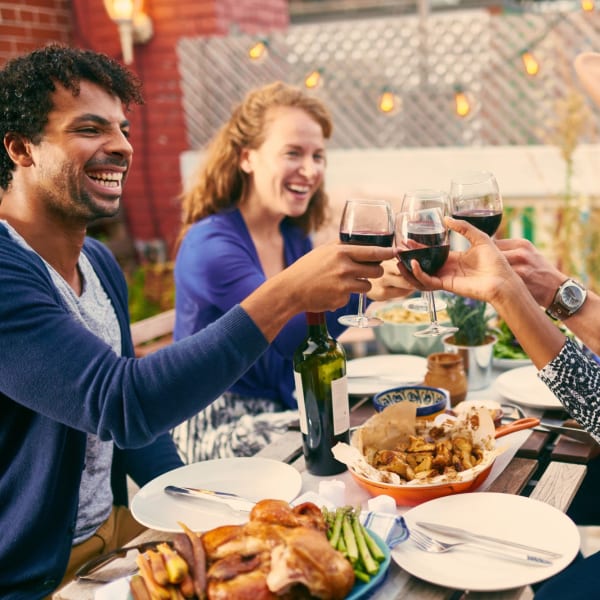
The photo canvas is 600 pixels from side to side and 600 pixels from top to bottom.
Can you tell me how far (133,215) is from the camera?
19.6ft

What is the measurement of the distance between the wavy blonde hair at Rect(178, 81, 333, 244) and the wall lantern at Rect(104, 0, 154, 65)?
9.38 feet

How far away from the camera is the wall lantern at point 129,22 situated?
16.9 ft

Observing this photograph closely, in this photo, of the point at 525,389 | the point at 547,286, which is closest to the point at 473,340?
the point at 525,389

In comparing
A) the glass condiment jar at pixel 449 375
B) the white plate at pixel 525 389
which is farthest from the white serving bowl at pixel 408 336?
the glass condiment jar at pixel 449 375

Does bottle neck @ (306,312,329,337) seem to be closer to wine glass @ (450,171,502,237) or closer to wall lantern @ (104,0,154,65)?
wine glass @ (450,171,502,237)

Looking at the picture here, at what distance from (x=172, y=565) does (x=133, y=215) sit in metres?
5.17

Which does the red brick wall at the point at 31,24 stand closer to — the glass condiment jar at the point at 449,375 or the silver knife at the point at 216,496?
the glass condiment jar at the point at 449,375

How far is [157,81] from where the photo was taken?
5.87m

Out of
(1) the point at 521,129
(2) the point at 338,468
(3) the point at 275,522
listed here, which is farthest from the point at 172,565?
(1) the point at 521,129

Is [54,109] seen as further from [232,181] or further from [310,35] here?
[310,35]

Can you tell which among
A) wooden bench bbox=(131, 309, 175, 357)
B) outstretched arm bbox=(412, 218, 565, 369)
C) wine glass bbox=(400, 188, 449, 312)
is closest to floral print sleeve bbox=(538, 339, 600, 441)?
outstretched arm bbox=(412, 218, 565, 369)

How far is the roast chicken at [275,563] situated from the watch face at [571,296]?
3.07 feet

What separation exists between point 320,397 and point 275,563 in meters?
0.55

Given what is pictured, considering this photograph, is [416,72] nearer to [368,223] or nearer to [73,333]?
[368,223]
